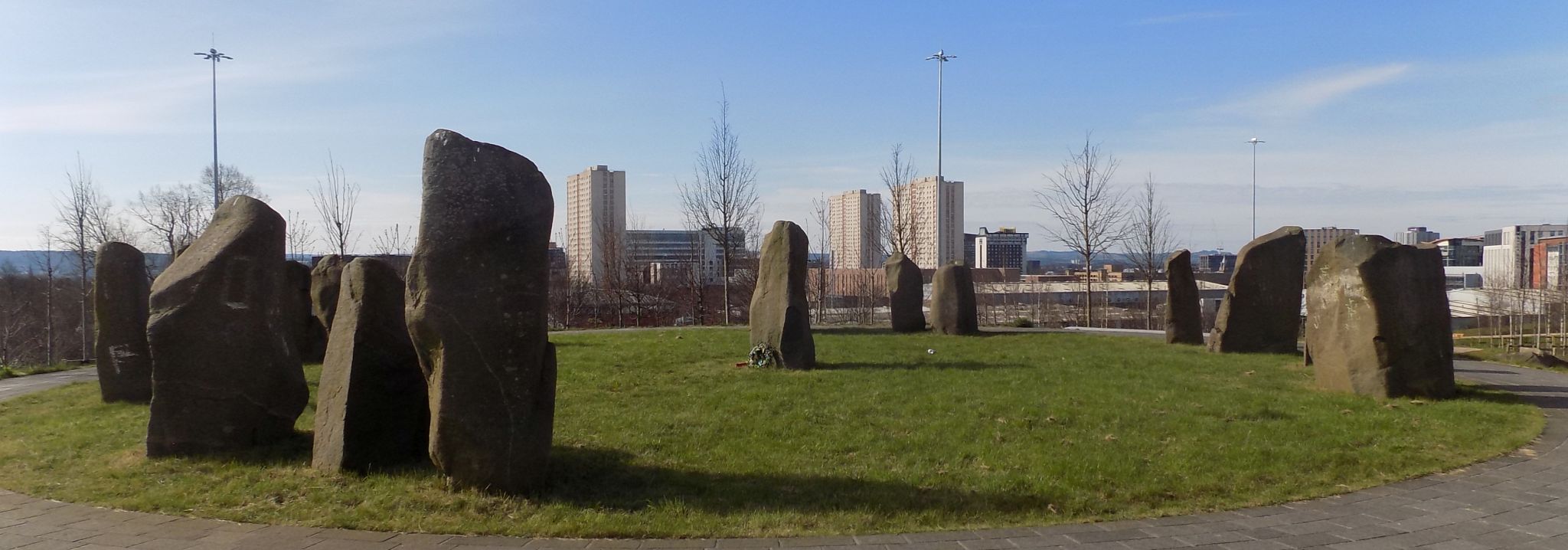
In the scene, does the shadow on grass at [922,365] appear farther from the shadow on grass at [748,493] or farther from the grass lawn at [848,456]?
the shadow on grass at [748,493]

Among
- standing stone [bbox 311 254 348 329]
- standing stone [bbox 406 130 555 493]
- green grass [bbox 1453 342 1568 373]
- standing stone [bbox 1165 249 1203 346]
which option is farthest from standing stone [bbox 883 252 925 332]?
standing stone [bbox 406 130 555 493]

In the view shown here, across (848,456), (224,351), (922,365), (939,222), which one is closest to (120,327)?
Result: (224,351)

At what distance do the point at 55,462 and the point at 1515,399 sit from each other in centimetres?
1723

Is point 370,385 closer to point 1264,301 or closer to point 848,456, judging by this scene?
point 848,456

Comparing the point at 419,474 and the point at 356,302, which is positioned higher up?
the point at 356,302

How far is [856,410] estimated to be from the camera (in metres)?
10.9

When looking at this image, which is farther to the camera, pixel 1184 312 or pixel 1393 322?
pixel 1184 312

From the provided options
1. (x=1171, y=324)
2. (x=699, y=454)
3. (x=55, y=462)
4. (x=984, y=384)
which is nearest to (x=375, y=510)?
(x=699, y=454)

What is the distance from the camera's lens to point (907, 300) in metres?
23.3

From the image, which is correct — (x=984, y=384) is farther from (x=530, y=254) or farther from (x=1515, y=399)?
(x=530, y=254)

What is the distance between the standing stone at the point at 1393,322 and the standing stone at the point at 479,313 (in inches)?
435

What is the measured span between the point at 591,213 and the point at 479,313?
150 feet

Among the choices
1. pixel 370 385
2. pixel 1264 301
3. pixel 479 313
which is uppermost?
pixel 479 313

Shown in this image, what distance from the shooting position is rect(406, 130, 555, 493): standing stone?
672 centimetres
